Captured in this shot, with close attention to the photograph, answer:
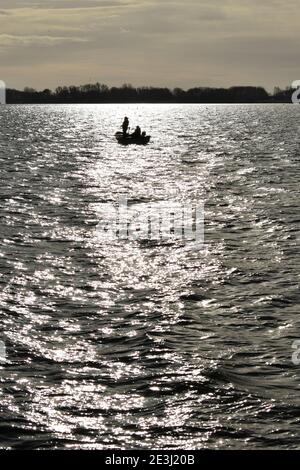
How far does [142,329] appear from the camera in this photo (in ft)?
61.4

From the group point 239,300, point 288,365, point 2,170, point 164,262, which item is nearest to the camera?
point 288,365

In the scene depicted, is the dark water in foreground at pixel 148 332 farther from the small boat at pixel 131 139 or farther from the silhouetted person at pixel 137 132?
the silhouetted person at pixel 137 132

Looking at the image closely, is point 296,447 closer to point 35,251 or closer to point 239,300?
point 239,300

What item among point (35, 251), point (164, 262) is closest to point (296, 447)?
point (164, 262)

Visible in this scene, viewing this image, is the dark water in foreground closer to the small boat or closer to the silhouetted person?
the small boat

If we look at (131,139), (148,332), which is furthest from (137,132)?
(148,332)

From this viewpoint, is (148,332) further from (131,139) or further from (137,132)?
(131,139)

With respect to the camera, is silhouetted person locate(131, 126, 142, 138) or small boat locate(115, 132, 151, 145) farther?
small boat locate(115, 132, 151, 145)

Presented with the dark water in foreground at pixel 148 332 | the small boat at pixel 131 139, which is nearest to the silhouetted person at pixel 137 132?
the small boat at pixel 131 139

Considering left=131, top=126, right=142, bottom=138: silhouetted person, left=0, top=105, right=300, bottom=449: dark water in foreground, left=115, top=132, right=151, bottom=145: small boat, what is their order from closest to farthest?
left=0, top=105, right=300, bottom=449: dark water in foreground, left=131, top=126, right=142, bottom=138: silhouetted person, left=115, top=132, right=151, bottom=145: small boat

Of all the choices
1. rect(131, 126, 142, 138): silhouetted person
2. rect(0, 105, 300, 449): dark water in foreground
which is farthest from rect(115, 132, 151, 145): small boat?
rect(0, 105, 300, 449): dark water in foreground

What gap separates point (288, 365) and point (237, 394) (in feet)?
6.73

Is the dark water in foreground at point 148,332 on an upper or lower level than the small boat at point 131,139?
lower
